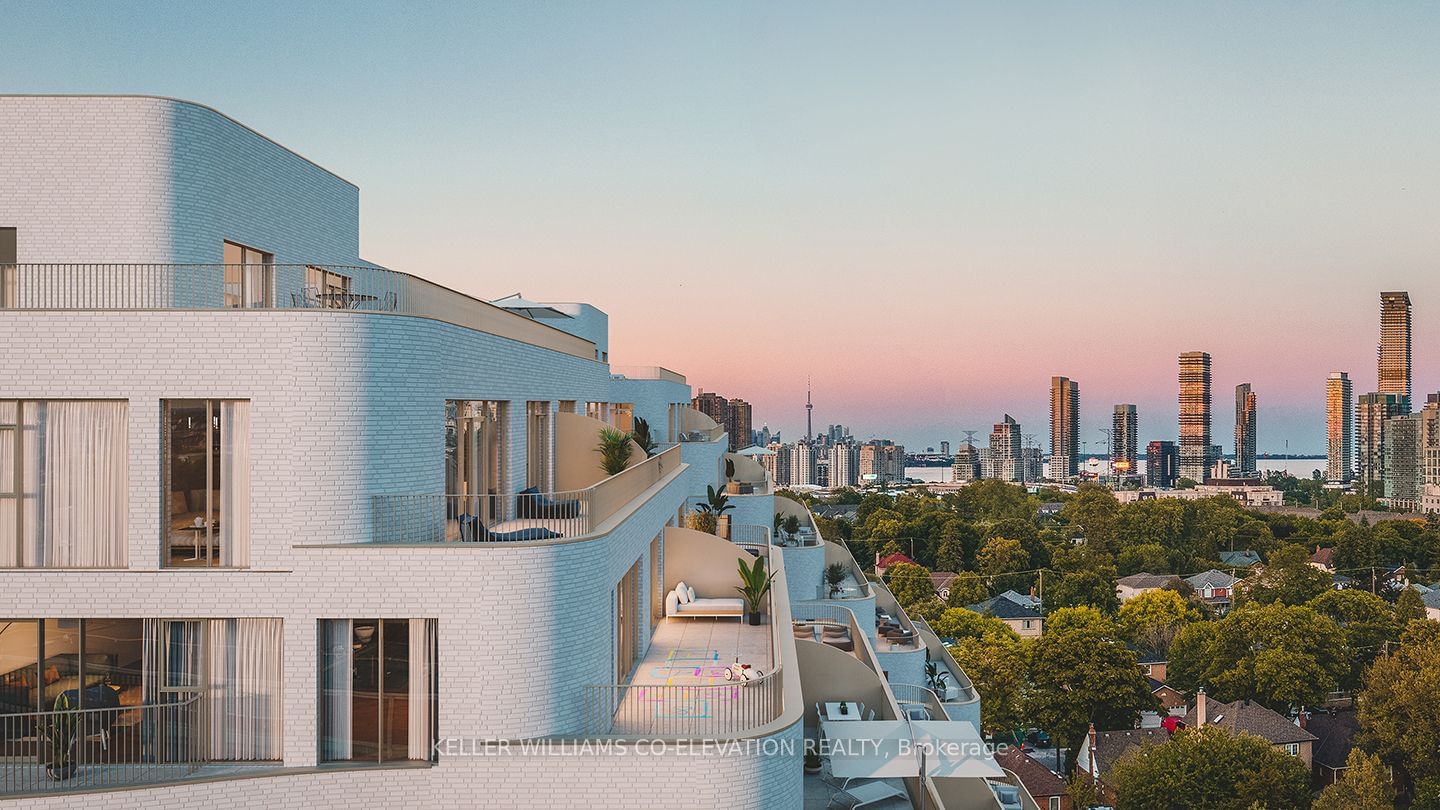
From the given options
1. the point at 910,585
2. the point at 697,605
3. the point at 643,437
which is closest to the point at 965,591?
the point at 910,585

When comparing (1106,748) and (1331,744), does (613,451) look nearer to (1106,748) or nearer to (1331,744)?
(1106,748)

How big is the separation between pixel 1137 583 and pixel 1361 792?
68365mm

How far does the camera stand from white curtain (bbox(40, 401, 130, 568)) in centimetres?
1241

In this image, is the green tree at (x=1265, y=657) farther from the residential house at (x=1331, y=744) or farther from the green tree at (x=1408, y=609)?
the green tree at (x=1408, y=609)

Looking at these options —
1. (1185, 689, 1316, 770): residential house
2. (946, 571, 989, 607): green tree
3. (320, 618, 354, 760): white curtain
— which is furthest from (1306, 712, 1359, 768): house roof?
(320, 618, 354, 760): white curtain

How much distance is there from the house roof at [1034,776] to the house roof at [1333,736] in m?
19.8

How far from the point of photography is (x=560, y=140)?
37.2 metres

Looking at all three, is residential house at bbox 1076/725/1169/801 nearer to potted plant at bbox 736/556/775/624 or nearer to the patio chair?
potted plant at bbox 736/556/775/624

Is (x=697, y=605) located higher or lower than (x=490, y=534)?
lower

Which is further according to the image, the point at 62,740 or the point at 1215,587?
the point at 1215,587

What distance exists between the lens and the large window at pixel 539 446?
797 inches

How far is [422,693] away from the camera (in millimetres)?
12258

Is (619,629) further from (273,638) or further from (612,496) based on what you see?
(273,638)

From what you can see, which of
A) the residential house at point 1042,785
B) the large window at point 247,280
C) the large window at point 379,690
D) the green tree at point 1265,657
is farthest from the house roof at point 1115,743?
the large window at point 247,280
